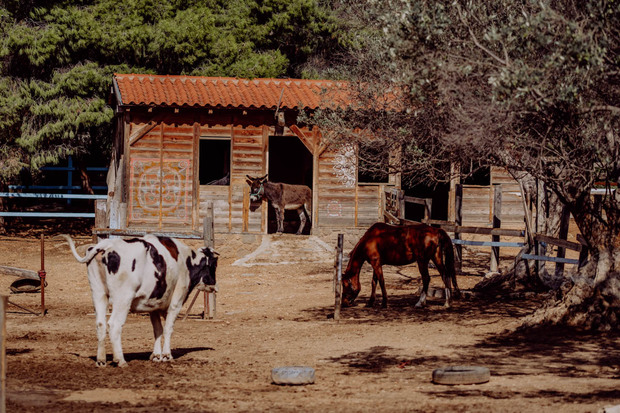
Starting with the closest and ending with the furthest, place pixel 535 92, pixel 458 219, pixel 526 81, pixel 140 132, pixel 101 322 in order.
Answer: pixel 526 81 → pixel 535 92 → pixel 101 322 → pixel 458 219 → pixel 140 132

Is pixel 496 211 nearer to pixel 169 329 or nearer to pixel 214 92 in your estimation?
pixel 214 92

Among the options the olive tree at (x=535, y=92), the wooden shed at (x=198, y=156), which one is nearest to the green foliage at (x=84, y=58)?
the wooden shed at (x=198, y=156)

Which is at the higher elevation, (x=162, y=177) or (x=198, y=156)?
(x=198, y=156)

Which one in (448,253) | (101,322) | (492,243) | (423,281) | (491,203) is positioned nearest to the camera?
(101,322)

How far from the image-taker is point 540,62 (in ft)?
31.9

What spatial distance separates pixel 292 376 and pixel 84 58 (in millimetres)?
20183

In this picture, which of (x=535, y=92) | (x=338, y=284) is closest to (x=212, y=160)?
(x=338, y=284)

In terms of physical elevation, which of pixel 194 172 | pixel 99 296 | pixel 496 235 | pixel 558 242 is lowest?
pixel 99 296

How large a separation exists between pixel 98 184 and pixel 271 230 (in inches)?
348

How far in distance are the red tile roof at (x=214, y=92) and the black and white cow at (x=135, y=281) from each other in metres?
13.3

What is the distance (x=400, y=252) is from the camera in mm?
16188

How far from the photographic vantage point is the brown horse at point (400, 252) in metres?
16.1

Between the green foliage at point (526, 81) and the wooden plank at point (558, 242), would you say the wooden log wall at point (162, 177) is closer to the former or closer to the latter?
the wooden plank at point (558, 242)

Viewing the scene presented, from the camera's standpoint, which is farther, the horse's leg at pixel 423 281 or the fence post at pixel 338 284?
the horse's leg at pixel 423 281
